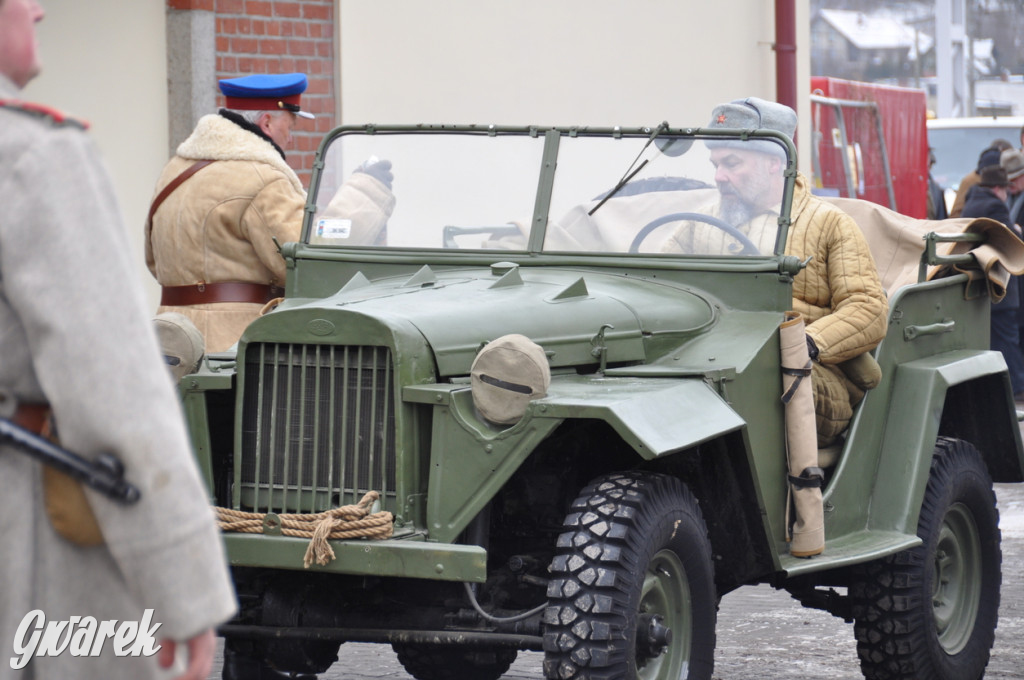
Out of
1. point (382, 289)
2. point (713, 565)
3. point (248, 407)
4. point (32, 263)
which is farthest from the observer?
point (382, 289)

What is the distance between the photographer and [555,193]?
521 cm

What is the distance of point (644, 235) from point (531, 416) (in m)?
1.41

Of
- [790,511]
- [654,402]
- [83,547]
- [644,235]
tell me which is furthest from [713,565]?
[83,547]

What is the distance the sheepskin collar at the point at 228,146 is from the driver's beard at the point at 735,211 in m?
1.76

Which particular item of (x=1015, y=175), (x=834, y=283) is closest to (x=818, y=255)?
(x=834, y=283)

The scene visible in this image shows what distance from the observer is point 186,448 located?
6.57 ft

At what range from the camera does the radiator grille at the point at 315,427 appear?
401cm

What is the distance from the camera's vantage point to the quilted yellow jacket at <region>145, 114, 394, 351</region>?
5.85 m

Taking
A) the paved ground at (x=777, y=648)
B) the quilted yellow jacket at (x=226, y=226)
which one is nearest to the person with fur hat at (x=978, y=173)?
the paved ground at (x=777, y=648)

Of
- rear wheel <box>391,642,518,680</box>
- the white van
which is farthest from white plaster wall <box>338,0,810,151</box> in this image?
the white van

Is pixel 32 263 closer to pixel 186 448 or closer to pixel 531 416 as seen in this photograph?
pixel 186 448

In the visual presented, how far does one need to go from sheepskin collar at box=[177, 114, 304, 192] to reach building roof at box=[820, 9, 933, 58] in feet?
129

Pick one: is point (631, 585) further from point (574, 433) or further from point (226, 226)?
point (226, 226)

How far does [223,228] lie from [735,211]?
196 cm
